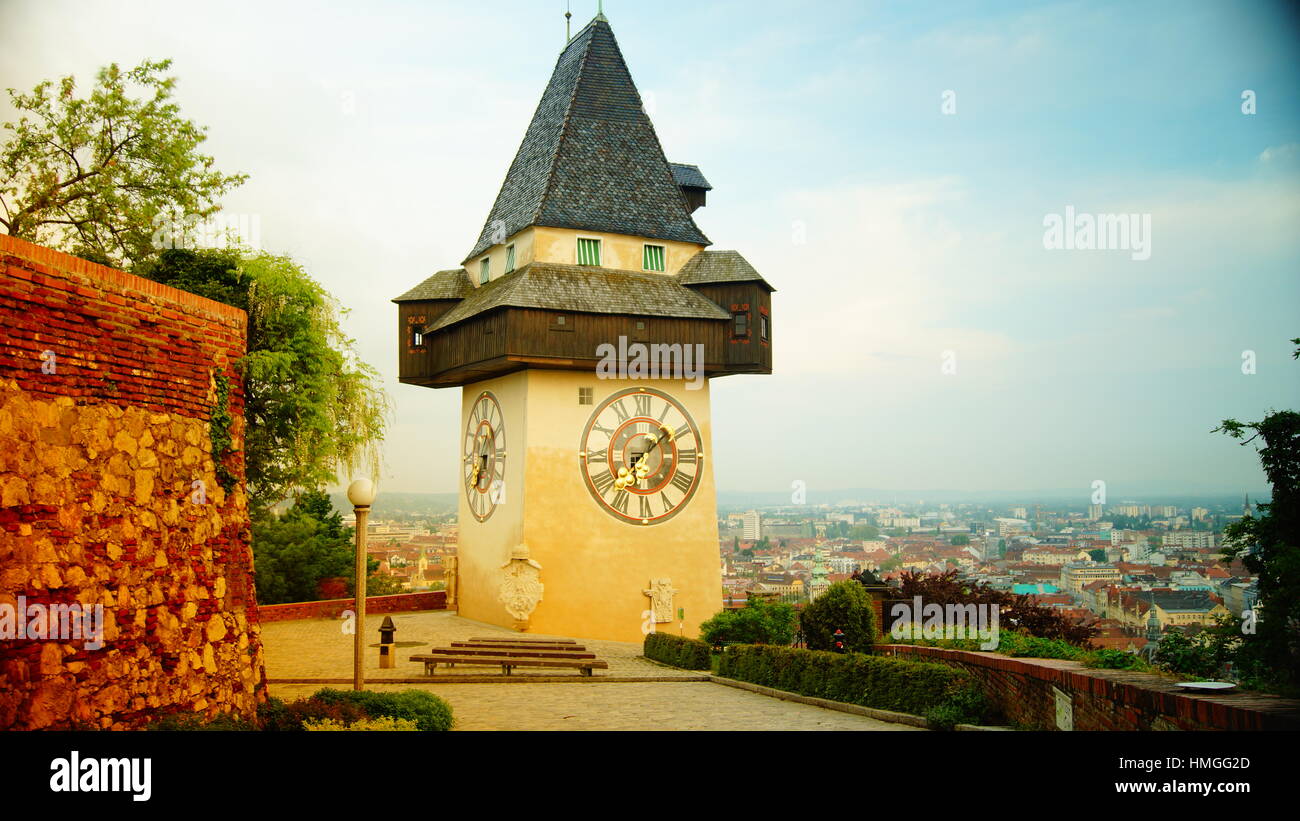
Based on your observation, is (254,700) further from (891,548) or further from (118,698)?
(891,548)

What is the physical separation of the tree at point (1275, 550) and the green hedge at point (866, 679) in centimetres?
327

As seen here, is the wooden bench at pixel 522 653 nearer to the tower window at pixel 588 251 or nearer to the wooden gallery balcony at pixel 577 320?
the wooden gallery balcony at pixel 577 320

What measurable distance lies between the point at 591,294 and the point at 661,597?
25.4 ft

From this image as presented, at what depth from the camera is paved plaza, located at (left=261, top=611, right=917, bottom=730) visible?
12812 mm

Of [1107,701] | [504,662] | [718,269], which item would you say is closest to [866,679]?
[1107,701]

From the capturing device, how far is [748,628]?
21641mm

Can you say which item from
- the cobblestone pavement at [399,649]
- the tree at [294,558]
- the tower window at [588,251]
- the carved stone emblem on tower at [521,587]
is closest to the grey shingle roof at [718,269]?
the tower window at [588,251]

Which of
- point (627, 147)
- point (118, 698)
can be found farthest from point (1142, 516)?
point (118, 698)

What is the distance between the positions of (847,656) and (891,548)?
23091 millimetres

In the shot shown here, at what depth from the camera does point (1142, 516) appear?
25.5 meters

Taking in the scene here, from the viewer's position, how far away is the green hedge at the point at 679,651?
19.4 metres

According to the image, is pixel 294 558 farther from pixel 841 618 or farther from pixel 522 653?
pixel 841 618

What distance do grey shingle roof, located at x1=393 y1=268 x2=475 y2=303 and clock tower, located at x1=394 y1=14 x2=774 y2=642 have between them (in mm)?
60

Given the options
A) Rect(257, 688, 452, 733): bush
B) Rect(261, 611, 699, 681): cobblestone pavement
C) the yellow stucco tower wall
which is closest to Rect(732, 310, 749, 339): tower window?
the yellow stucco tower wall
